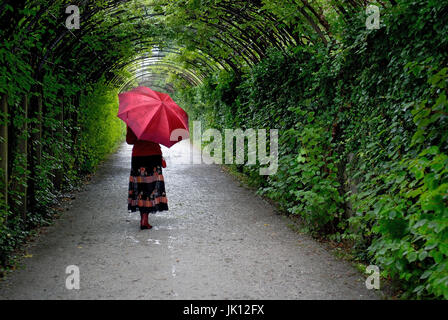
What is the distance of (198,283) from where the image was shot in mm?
4555

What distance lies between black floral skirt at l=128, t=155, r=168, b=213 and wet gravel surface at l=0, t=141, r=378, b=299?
389mm

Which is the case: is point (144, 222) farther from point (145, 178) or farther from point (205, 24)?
point (205, 24)

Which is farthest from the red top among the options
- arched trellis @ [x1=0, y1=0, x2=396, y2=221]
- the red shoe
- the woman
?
arched trellis @ [x1=0, y1=0, x2=396, y2=221]

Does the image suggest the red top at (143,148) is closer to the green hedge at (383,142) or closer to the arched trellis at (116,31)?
the arched trellis at (116,31)

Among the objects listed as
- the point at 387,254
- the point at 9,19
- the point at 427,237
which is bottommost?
the point at 387,254

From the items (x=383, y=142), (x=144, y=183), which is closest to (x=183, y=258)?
(x=144, y=183)

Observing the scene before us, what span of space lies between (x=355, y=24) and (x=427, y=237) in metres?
2.92

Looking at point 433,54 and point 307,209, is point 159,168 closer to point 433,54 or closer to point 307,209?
point 307,209

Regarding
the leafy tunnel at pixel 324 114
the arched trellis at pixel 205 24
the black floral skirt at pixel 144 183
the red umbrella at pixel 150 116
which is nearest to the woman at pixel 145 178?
the black floral skirt at pixel 144 183

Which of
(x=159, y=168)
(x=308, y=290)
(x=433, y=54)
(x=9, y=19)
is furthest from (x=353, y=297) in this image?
(x=9, y=19)

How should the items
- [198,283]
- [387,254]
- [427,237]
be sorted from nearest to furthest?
[427,237]
[387,254]
[198,283]

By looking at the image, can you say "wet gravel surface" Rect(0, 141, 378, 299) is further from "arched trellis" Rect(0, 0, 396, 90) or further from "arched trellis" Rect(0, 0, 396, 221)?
"arched trellis" Rect(0, 0, 396, 90)

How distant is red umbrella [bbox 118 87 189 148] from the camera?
19.8 feet

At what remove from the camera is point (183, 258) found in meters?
5.40
